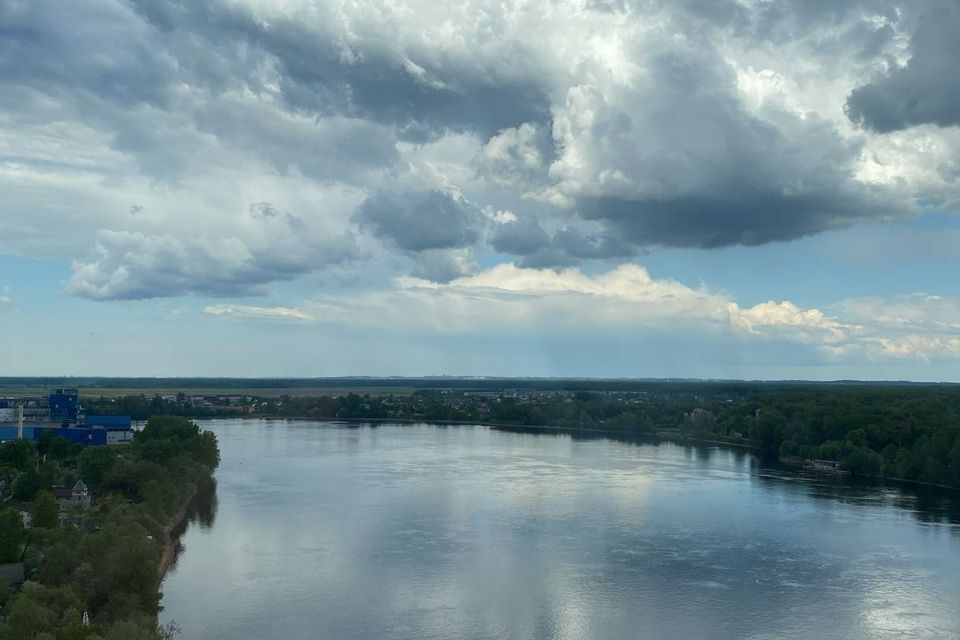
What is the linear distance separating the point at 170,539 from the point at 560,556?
702 centimetres

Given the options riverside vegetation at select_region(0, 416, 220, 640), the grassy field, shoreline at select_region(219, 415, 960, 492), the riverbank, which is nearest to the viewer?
riverside vegetation at select_region(0, 416, 220, 640)

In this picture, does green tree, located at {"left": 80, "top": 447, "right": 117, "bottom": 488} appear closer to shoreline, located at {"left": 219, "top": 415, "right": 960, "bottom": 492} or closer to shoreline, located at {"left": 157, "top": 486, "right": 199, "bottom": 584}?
shoreline, located at {"left": 157, "top": 486, "right": 199, "bottom": 584}

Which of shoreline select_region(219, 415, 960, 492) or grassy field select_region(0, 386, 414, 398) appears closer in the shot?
shoreline select_region(219, 415, 960, 492)

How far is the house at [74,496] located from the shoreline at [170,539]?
1605 mm

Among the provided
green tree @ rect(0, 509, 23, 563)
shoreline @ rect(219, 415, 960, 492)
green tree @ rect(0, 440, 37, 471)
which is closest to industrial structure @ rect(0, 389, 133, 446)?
green tree @ rect(0, 440, 37, 471)

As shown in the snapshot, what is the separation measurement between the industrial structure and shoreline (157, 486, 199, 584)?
8.52 metres

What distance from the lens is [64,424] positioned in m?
33.0

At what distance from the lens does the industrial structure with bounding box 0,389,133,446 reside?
2868 cm

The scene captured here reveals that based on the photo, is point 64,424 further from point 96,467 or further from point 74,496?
point 74,496

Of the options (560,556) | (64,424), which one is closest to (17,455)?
(560,556)

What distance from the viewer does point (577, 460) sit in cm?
2900

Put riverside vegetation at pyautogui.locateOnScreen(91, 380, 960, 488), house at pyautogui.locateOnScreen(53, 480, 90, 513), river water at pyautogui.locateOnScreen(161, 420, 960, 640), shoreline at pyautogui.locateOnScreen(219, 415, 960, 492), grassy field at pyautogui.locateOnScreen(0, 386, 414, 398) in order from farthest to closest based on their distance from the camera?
grassy field at pyautogui.locateOnScreen(0, 386, 414, 398)
riverside vegetation at pyautogui.locateOnScreen(91, 380, 960, 488)
shoreline at pyautogui.locateOnScreen(219, 415, 960, 492)
house at pyautogui.locateOnScreen(53, 480, 90, 513)
river water at pyautogui.locateOnScreen(161, 420, 960, 640)

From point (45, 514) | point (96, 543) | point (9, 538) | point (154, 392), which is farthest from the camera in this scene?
point (154, 392)

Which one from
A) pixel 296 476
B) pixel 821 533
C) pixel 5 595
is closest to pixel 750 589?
pixel 821 533
